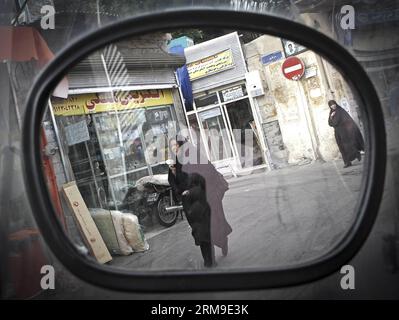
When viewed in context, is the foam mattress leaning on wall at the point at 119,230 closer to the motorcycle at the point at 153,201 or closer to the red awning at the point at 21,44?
the motorcycle at the point at 153,201

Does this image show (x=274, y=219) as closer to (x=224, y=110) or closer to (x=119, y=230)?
(x=224, y=110)

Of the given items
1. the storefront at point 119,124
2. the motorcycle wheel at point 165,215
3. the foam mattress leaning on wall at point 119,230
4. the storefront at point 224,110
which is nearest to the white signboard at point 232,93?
the storefront at point 224,110

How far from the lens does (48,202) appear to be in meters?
1.13

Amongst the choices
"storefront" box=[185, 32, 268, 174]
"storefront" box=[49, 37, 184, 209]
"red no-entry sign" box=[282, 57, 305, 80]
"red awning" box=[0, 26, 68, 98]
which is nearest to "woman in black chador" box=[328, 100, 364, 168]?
"red no-entry sign" box=[282, 57, 305, 80]

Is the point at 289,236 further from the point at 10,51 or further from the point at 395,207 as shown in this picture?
the point at 10,51

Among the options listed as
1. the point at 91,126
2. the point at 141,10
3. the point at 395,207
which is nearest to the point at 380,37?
the point at 395,207

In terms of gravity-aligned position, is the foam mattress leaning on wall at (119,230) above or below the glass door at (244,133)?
below

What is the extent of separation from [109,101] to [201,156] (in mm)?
433

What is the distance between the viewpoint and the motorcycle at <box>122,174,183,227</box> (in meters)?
1.49

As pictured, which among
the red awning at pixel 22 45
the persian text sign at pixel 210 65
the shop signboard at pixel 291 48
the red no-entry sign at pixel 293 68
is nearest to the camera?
the shop signboard at pixel 291 48

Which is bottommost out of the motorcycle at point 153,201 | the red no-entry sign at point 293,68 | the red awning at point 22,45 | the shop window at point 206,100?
Answer: the motorcycle at point 153,201

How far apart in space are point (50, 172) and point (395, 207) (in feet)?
4.61

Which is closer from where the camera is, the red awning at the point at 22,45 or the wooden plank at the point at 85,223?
the wooden plank at the point at 85,223

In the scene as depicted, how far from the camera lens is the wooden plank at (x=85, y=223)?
4.87 feet
